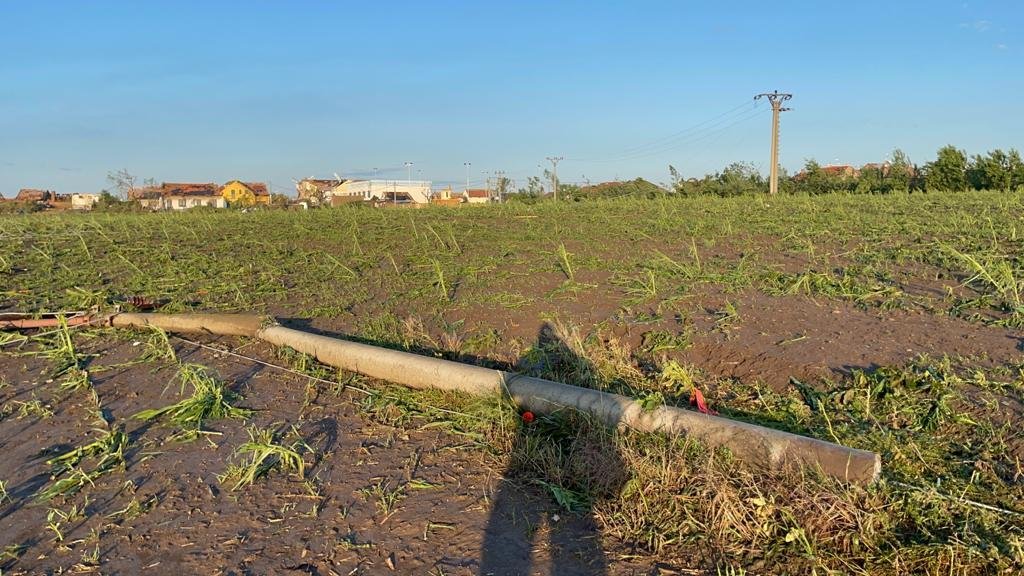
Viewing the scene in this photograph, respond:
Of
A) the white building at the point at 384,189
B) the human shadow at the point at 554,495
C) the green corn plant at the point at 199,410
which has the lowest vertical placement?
the human shadow at the point at 554,495

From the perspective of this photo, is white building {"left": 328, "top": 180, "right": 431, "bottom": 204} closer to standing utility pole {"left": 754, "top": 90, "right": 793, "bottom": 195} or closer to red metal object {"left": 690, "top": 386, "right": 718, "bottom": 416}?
standing utility pole {"left": 754, "top": 90, "right": 793, "bottom": 195}

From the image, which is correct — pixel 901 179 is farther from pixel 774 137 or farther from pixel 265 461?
pixel 265 461

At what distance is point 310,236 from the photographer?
11078 millimetres

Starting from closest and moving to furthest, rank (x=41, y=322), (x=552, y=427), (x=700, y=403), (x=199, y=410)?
(x=700, y=403)
(x=552, y=427)
(x=199, y=410)
(x=41, y=322)

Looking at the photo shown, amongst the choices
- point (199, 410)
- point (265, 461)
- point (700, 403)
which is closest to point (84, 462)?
point (199, 410)

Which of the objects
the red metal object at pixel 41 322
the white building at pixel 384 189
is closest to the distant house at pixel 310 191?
the white building at pixel 384 189

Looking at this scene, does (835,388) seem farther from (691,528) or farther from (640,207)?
(640,207)

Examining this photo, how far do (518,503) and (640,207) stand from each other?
12.2 m

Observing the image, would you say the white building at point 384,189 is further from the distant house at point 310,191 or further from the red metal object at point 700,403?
the red metal object at point 700,403

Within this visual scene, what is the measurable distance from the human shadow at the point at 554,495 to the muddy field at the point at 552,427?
12mm

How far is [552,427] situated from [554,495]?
0.69 meters

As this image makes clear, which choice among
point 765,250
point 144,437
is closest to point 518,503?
point 144,437

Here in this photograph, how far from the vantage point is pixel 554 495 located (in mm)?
3088

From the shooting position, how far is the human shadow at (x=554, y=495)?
261 centimetres
